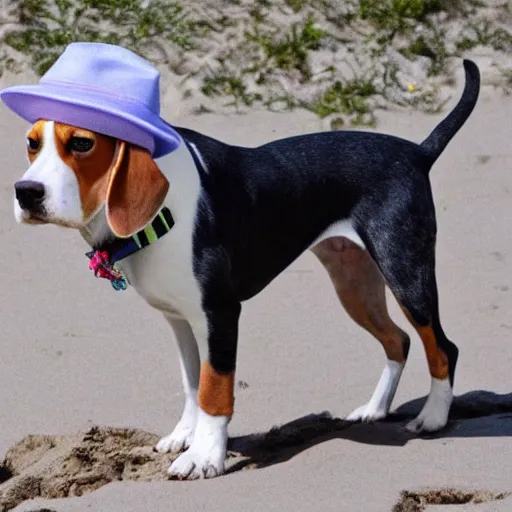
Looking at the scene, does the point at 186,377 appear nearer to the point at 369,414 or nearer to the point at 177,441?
the point at 177,441

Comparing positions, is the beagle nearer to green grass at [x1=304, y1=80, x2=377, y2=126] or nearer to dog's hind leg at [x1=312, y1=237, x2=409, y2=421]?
dog's hind leg at [x1=312, y1=237, x2=409, y2=421]

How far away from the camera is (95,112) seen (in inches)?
143

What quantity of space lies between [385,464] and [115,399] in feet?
3.60

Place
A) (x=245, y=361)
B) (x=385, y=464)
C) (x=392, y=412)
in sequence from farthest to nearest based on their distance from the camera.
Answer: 1. (x=245, y=361)
2. (x=392, y=412)
3. (x=385, y=464)

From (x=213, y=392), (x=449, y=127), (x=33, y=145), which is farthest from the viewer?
(x=449, y=127)

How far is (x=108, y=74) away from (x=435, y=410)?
1.59 metres

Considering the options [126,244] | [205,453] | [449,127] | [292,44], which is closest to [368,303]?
[449,127]

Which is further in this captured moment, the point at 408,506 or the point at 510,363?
the point at 510,363

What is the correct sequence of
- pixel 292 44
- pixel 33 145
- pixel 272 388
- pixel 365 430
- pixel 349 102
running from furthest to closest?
pixel 292 44 < pixel 349 102 < pixel 272 388 < pixel 365 430 < pixel 33 145

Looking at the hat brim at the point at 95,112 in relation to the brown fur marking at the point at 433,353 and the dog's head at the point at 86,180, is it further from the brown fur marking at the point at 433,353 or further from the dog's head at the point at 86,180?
the brown fur marking at the point at 433,353

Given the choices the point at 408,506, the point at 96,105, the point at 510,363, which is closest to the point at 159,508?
the point at 408,506

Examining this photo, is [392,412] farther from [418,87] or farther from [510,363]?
[418,87]

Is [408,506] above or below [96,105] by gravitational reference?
below

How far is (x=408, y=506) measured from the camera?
12.4ft
